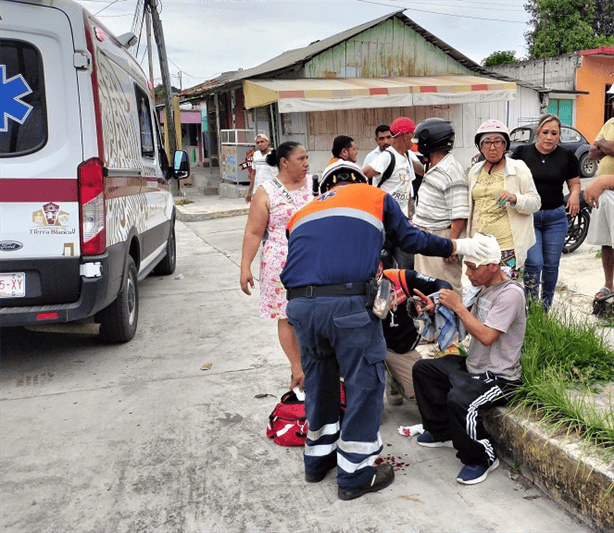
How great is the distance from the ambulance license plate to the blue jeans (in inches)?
147

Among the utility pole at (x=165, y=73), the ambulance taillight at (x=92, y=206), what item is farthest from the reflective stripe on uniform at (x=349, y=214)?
the utility pole at (x=165, y=73)

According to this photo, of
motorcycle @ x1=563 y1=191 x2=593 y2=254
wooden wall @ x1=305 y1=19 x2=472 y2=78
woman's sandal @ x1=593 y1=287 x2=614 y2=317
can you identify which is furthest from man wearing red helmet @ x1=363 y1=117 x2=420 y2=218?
wooden wall @ x1=305 y1=19 x2=472 y2=78

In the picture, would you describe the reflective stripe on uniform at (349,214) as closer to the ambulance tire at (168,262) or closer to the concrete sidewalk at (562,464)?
the concrete sidewalk at (562,464)

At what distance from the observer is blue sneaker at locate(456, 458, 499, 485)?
319 cm

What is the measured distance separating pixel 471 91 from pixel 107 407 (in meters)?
16.3

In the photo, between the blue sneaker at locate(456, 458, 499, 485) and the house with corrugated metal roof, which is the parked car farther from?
the blue sneaker at locate(456, 458, 499, 485)

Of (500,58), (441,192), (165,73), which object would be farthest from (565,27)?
(441,192)

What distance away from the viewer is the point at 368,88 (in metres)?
16.9

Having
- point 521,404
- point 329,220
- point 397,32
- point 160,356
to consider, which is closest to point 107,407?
point 160,356

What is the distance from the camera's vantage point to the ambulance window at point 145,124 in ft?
21.0

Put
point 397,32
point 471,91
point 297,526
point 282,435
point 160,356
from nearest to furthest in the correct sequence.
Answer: point 297,526, point 282,435, point 160,356, point 471,91, point 397,32

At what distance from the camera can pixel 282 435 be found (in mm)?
3666

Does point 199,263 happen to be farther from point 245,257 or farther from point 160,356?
point 245,257

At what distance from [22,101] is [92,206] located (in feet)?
2.79
